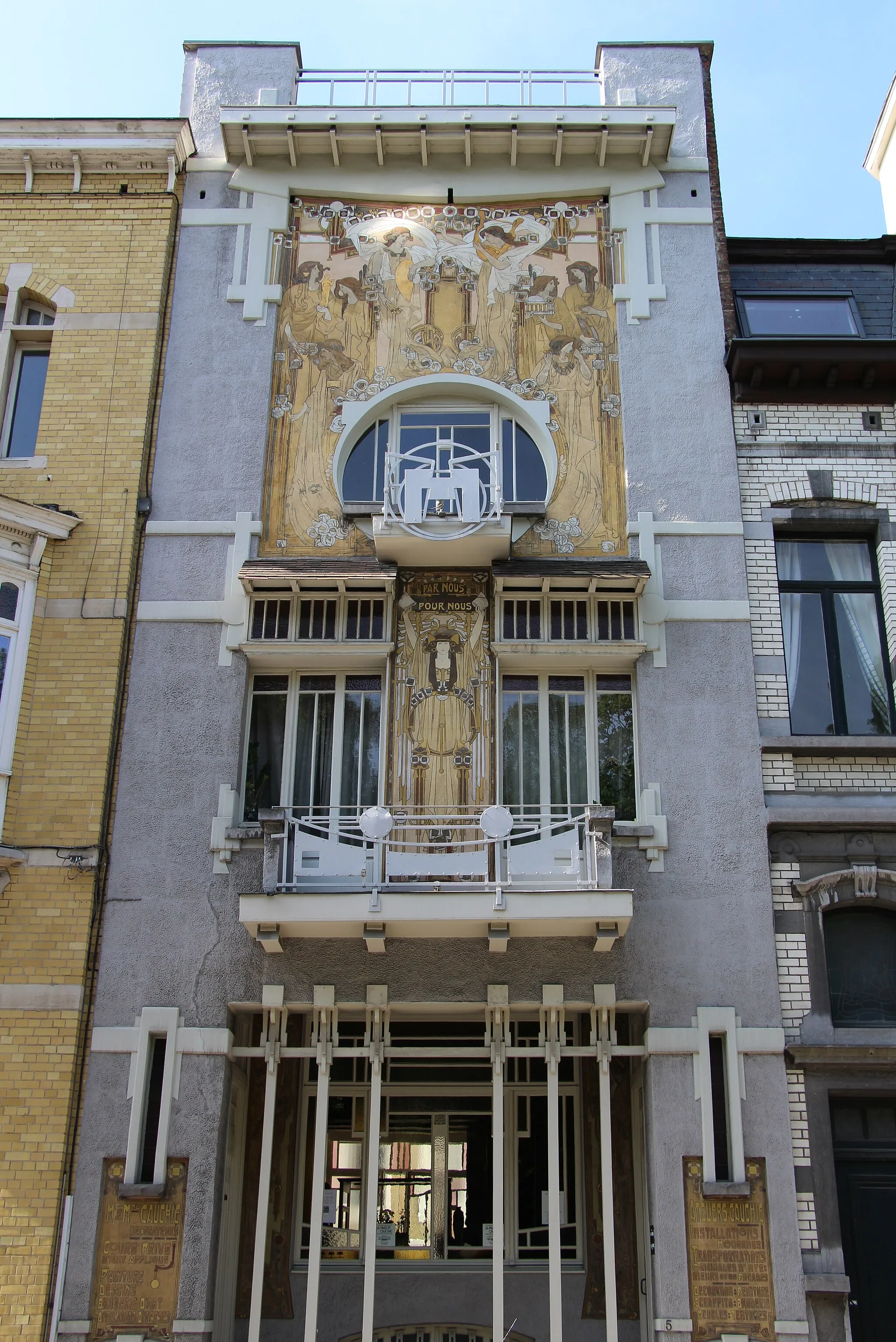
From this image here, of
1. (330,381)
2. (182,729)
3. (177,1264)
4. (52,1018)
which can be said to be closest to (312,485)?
(330,381)

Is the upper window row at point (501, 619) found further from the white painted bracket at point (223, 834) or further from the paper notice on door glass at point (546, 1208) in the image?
the paper notice on door glass at point (546, 1208)

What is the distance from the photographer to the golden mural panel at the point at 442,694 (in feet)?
44.0

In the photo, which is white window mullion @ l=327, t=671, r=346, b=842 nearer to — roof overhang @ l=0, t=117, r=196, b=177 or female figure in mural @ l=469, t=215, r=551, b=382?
female figure in mural @ l=469, t=215, r=551, b=382

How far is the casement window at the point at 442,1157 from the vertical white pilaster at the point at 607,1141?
0.98 m

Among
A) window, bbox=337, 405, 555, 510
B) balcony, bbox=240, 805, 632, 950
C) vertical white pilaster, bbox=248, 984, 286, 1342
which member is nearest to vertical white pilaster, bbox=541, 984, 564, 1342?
balcony, bbox=240, 805, 632, 950

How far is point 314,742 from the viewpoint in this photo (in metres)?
13.9

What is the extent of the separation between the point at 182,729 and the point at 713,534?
6.59 m

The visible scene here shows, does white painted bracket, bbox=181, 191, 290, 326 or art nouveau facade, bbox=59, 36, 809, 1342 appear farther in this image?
white painted bracket, bbox=181, 191, 290, 326

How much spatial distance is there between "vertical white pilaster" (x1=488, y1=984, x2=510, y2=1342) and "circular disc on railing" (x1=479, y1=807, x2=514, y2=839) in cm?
180

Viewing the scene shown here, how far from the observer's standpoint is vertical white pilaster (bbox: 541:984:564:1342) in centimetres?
1130

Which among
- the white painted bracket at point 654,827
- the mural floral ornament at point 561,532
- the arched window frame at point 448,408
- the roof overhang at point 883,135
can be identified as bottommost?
the white painted bracket at point 654,827

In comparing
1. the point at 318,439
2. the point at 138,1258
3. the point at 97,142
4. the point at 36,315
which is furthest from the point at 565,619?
the point at 97,142

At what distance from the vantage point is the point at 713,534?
46.8ft

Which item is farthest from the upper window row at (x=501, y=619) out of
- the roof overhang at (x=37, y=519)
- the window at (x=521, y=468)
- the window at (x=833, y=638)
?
the roof overhang at (x=37, y=519)
